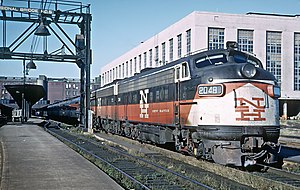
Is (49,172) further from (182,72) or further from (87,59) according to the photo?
(87,59)

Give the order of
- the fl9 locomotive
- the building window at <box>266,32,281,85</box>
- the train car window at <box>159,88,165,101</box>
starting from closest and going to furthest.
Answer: the fl9 locomotive → the train car window at <box>159,88,165,101</box> → the building window at <box>266,32,281,85</box>

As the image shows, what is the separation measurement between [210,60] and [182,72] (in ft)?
4.37

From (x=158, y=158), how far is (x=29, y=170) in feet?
18.4

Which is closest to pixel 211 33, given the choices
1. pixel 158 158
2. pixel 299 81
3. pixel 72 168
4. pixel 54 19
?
pixel 299 81

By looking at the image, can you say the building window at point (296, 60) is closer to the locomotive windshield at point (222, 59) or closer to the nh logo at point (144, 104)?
the nh logo at point (144, 104)

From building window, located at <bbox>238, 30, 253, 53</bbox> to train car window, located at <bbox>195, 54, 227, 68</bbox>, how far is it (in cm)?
4595

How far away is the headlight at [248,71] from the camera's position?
1245 cm

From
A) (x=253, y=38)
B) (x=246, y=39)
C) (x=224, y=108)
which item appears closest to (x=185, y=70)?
(x=224, y=108)

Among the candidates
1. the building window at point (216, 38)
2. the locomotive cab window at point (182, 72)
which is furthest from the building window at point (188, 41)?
the locomotive cab window at point (182, 72)

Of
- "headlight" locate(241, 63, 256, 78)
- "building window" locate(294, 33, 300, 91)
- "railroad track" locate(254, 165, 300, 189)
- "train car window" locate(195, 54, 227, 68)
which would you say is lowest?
"railroad track" locate(254, 165, 300, 189)

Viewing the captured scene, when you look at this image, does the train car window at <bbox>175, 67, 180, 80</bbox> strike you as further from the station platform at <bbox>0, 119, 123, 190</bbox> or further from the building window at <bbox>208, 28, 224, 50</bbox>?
the building window at <bbox>208, 28, 224, 50</bbox>

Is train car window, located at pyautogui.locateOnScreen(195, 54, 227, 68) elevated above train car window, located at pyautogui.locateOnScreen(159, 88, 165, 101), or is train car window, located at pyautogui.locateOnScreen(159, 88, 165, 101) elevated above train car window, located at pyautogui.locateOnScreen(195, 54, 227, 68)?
train car window, located at pyautogui.locateOnScreen(195, 54, 227, 68)

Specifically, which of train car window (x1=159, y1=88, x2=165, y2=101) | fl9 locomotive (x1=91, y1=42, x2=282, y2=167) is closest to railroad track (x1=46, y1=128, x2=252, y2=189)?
fl9 locomotive (x1=91, y1=42, x2=282, y2=167)

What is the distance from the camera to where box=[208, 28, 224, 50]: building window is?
187 ft
